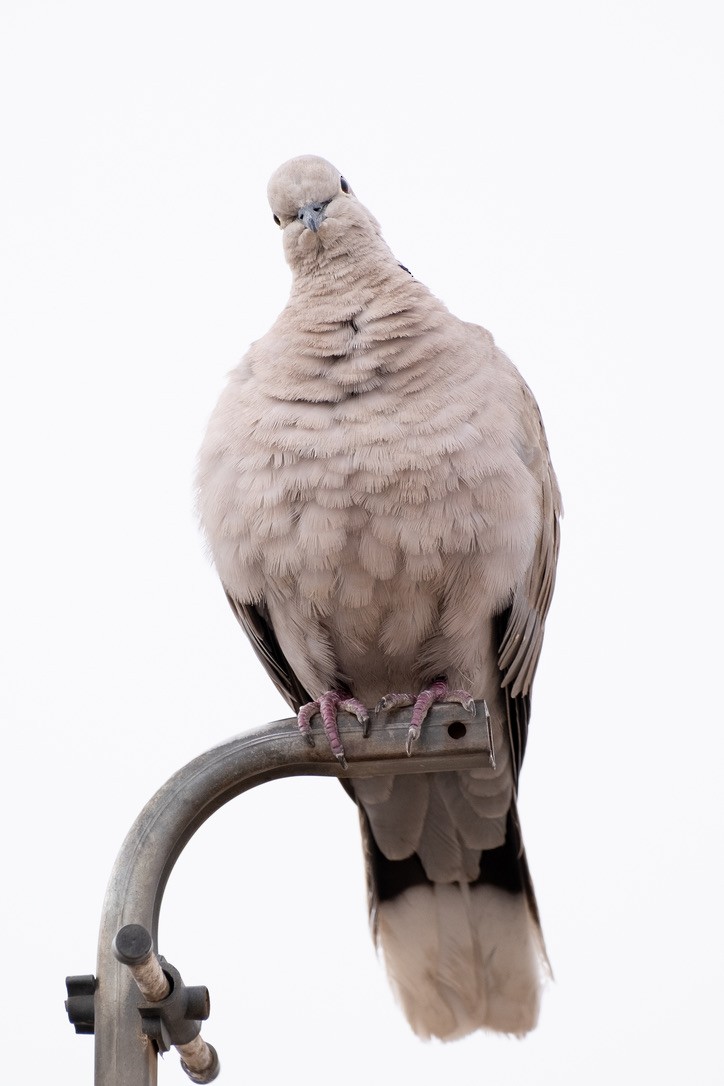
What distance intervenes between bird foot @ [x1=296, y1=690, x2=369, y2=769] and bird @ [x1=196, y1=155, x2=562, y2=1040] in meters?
0.01

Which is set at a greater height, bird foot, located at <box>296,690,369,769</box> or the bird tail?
bird foot, located at <box>296,690,369,769</box>

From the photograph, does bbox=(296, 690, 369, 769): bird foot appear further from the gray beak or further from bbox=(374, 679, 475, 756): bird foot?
the gray beak

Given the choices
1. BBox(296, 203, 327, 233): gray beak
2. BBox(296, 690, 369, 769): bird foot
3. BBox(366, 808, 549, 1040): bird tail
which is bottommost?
BBox(366, 808, 549, 1040): bird tail

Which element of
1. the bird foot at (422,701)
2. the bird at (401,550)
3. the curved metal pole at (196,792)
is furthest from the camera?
the bird at (401,550)

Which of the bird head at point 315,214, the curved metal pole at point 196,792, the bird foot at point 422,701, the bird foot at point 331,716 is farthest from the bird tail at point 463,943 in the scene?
the bird head at point 315,214

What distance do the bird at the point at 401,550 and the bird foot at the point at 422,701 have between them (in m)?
0.02

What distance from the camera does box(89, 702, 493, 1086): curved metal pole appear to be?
2.27 meters

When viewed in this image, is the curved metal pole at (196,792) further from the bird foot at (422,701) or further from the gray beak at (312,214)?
the gray beak at (312,214)

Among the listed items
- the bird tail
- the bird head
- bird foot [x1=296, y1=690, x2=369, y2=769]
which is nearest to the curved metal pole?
bird foot [x1=296, y1=690, x2=369, y2=769]

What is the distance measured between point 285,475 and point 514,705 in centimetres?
122

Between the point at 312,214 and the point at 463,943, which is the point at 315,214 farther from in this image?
the point at 463,943

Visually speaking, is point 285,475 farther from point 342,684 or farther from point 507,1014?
point 507,1014

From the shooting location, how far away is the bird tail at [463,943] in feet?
13.5

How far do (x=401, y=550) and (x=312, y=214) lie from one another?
4.15 ft
